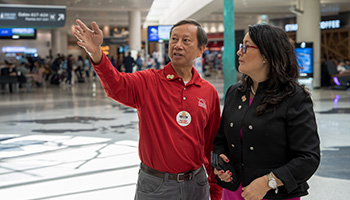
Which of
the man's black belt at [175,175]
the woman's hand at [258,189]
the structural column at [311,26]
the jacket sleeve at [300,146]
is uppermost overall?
the structural column at [311,26]

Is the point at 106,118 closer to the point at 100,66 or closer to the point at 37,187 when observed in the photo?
the point at 37,187

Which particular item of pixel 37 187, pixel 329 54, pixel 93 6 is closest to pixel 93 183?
pixel 37 187

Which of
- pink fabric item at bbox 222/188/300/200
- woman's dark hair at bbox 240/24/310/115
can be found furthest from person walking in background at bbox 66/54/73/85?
woman's dark hair at bbox 240/24/310/115

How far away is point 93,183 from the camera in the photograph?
5047mm

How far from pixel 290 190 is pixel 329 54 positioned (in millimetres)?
29473

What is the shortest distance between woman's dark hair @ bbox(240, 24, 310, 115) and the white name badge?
500mm

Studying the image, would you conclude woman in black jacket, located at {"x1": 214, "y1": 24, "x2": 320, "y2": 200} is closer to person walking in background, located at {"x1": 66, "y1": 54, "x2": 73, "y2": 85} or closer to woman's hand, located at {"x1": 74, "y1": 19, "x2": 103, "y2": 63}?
woman's hand, located at {"x1": 74, "y1": 19, "x2": 103, "y2": 63}

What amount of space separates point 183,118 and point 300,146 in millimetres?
700

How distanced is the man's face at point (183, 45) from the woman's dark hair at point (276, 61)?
1.76 feet

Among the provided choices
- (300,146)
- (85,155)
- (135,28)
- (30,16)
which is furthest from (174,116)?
(135,28)

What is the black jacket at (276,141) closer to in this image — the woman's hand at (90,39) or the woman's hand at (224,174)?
the woman's hand at (224,174)

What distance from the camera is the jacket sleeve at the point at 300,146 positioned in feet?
5.81

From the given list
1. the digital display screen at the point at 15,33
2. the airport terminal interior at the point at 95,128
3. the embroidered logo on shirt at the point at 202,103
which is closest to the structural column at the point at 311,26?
the airport terminal interior at the point at 95,128

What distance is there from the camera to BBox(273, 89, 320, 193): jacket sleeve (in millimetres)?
1771
